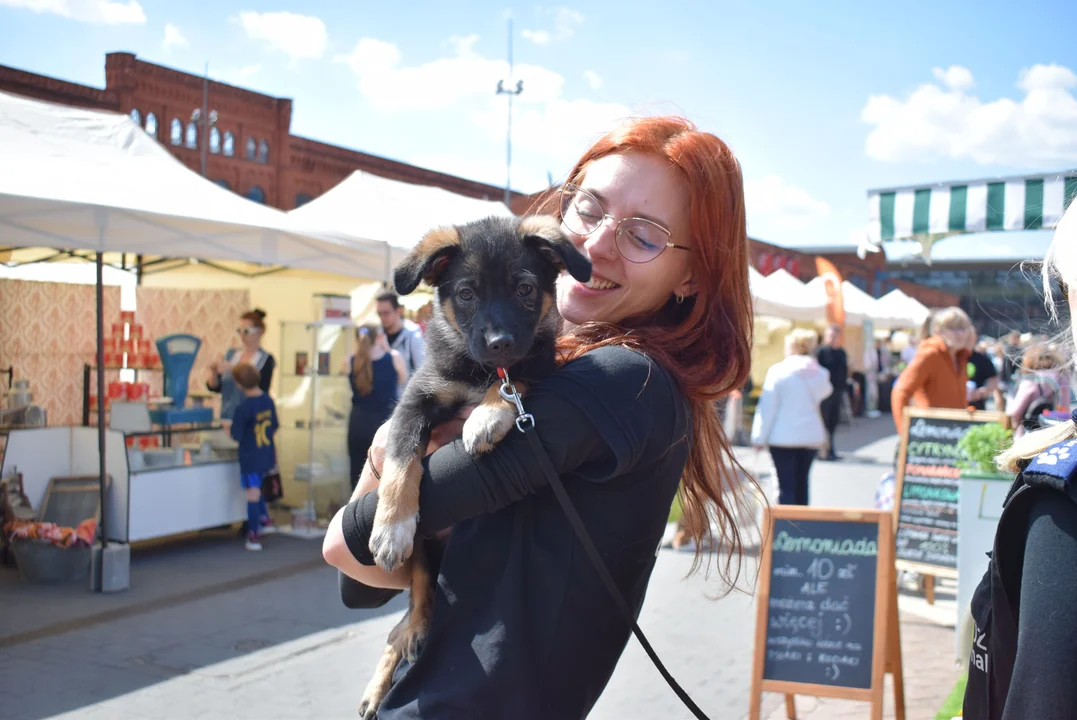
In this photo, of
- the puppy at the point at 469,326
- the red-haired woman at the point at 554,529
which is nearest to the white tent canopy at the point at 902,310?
the puppy at the point at 469,326

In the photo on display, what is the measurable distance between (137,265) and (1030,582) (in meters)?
13.1

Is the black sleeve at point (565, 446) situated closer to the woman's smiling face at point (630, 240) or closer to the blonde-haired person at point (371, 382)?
the woman's smiling face at point (630, 240)

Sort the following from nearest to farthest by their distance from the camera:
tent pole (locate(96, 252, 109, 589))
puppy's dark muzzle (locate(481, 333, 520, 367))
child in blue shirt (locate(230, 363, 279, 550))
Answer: puppy's dark muzzle (locate(481, 333, 520, 367)), tent pole (locate(96, 252, 109, 589)), child in blue shirt (locate(230, 363, 279, 550))

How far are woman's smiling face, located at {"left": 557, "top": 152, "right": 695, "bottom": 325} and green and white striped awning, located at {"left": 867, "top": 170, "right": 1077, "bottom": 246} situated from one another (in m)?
5.95

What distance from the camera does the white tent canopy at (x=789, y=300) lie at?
18761mm

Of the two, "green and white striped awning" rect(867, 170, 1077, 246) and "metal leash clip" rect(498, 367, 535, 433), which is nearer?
"metal leash clip" rect(498, 367, 535, 433)

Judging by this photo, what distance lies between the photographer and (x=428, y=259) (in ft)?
7.29

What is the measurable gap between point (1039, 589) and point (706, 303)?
1.06 metres

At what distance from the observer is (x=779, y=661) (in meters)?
4.89

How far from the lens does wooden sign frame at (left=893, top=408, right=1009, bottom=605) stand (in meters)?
7.47

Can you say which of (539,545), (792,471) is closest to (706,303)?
(539,545)

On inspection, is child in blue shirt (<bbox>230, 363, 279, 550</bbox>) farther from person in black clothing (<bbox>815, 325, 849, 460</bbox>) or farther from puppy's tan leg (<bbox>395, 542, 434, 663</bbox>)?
person in black clothing (<bbox>815, 325, 849, 460</bbox>)

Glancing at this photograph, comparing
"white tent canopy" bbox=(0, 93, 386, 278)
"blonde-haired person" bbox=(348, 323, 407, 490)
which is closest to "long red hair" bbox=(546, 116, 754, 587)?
"white tent canopy" bbox=(0, 93, 386, 278)

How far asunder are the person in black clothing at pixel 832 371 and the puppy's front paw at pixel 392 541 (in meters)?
15.9
